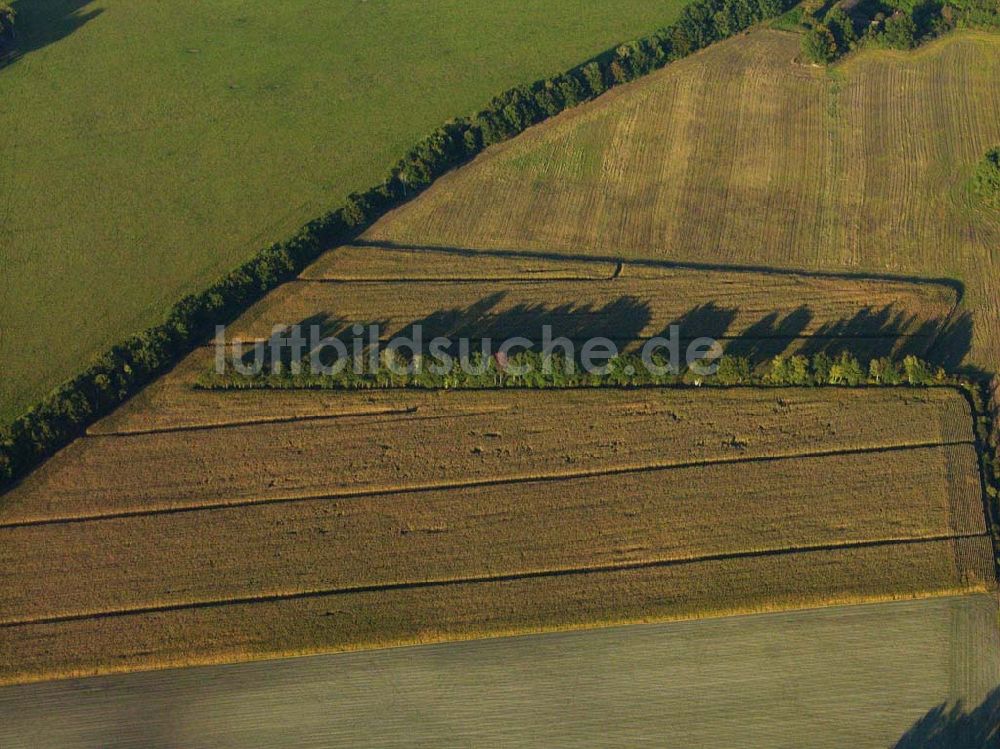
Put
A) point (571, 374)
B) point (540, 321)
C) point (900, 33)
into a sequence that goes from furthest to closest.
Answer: point (900, 33)
point (540, 321)
point (571, 374)

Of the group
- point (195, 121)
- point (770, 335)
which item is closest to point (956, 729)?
point (770, 335)

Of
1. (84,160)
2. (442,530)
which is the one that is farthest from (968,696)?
(84,160)

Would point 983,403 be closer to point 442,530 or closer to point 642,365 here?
point 642,365

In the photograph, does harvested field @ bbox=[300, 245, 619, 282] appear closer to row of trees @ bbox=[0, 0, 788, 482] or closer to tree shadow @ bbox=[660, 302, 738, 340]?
row of trees @ bbox=[0, 0, 788, 482]

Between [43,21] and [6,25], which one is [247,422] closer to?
[6,25]

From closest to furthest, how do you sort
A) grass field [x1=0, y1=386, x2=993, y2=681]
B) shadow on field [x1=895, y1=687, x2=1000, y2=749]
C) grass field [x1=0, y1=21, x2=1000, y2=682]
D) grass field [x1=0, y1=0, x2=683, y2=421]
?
1. shadow on field [x1=895, y1=687, x2=1000, y2=749]
2. grass field [x1=0, y1=386, x2=993, y2=681]
3. grass field [x1=0, y1=21, x2=1000, y2=682]
4. grass field [x1=0, y1=0, x2=683, y2=421]

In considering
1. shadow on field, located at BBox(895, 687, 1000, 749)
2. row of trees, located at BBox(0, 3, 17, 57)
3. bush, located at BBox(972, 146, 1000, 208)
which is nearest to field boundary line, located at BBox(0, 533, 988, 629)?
shadow on field, located at BBox(895, 687, 1000, 749)
